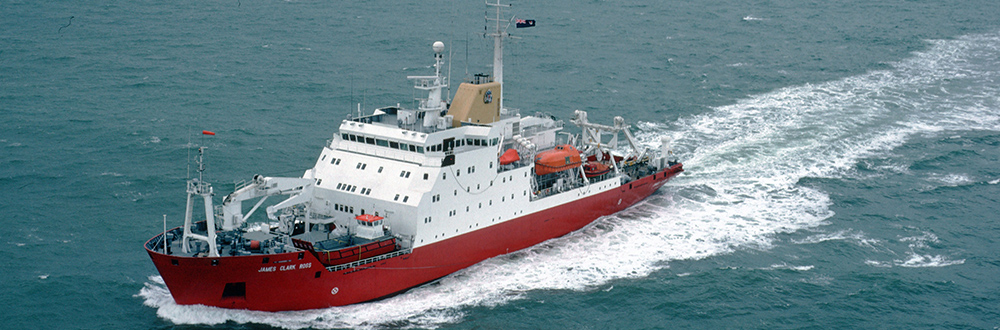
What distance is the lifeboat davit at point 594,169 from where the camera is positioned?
40.3 metres

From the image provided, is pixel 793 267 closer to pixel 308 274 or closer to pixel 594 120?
pixel 594 120

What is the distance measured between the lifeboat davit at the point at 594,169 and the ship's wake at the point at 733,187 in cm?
→ 234

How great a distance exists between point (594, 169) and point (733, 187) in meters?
8.51

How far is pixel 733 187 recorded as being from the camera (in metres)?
44.0

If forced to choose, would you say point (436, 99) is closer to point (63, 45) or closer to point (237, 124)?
point (237, 124)

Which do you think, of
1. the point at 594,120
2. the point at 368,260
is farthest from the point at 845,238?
the point at 368,260

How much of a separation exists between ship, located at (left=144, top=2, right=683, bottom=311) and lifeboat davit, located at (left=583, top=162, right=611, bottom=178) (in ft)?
2.21

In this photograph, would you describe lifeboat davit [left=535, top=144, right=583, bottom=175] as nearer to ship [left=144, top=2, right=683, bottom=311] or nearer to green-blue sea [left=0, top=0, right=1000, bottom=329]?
ship [left=144, top=2, right=683, bottom=311]

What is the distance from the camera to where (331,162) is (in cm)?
3347

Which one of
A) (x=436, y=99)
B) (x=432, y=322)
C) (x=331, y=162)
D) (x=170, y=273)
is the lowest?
(x=432, y=322)

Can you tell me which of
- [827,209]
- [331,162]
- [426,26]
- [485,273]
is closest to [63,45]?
[426,26]

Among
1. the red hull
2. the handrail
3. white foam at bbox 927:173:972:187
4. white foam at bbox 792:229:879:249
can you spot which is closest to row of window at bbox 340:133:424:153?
the red hull

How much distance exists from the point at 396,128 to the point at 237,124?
17.8m

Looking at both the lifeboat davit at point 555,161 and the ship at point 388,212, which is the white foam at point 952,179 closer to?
the ship at point 388,212
